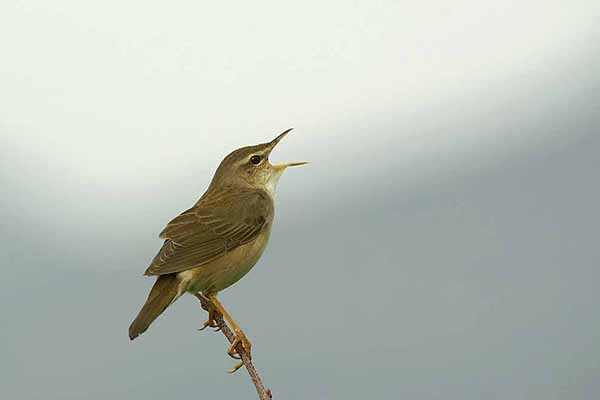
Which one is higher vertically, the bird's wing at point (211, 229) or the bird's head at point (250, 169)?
the bird's head at point (250, 169)

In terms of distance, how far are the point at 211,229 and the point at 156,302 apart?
3.54 ft

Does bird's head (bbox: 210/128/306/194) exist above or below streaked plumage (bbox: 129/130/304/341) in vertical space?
above

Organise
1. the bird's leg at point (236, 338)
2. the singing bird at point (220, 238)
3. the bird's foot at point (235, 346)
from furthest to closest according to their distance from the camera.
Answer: the singing bird at point (220, 238), the bird's leg at point (236, 338), the bird's foot at point (235, 346)

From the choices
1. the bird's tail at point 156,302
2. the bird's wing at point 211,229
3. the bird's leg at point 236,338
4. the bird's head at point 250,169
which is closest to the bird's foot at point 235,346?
the bird's leg at point 236,338

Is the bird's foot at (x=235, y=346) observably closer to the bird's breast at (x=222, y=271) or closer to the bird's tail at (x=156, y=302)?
the bird's tail at (x=156, y=302)

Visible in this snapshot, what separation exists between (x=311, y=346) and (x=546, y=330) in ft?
93.8

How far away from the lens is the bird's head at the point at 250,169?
1050 centimetres

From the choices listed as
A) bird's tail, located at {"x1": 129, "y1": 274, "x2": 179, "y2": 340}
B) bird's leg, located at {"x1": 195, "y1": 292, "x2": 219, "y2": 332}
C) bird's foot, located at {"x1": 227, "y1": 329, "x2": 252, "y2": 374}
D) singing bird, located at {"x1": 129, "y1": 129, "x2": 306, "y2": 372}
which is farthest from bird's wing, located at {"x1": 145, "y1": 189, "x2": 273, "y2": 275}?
bird's foot, located at {"x1": 227, "y1": 329, "x2": 252, "y2": 374}

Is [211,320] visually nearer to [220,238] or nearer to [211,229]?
[220,238]

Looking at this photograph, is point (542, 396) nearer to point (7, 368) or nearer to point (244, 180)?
point (7, 368)

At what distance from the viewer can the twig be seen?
7.14m

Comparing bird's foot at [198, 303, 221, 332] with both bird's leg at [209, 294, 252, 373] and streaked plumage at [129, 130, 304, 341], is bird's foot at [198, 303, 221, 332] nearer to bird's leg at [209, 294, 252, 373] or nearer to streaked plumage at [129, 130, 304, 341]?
bird's leg at [209, 294, 252, 373]

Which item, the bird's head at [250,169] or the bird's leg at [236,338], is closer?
the bird's leg at [236,338]

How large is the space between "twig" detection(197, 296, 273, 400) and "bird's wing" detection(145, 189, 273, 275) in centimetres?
29
